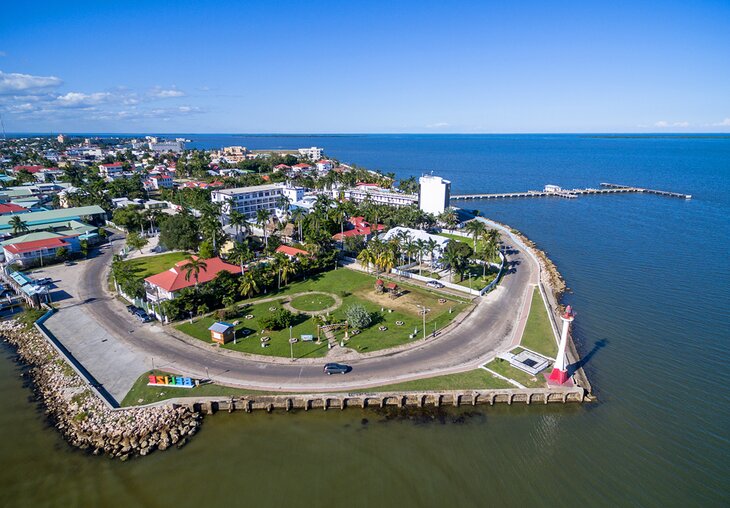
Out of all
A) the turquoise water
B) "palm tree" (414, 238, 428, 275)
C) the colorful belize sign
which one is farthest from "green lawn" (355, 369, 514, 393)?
"palm tree" (414, 238, 428, 275)

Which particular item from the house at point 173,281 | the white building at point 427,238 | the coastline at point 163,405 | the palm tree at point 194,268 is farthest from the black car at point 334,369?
the white building at point 427,238

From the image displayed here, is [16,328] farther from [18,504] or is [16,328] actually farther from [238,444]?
[238,444]

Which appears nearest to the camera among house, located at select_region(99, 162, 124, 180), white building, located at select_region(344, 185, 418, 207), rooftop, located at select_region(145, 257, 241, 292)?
rooftop, located at select_region(145, 257, 241, 292)

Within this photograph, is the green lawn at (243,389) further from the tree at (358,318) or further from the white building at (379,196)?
the white building at (379,196)

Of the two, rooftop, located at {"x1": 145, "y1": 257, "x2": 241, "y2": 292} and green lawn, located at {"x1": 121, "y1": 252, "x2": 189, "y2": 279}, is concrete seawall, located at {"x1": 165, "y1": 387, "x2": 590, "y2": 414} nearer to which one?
rooftop, located at {"x1": 145, "y1": 257, "x2": 241, "y2": 292}

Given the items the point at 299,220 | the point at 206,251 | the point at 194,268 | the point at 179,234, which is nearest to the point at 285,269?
the point at 194,268
